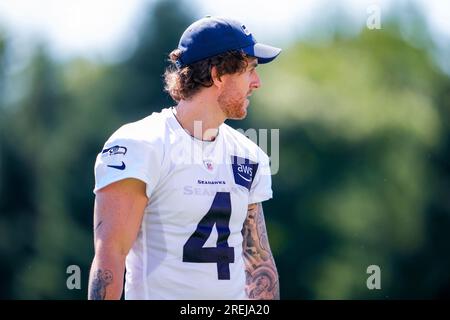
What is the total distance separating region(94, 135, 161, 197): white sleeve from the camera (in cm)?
492

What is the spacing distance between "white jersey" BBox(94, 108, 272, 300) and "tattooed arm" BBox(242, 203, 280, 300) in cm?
34

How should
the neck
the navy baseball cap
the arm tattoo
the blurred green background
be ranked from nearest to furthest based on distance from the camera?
the arm tattoo, the neck, the navy baseball cap, the blurred green background

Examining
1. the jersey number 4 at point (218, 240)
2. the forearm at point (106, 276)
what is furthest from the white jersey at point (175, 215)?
the forearm at point (106, 276)

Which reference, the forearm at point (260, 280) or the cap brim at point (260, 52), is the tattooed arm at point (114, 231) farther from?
the cap brim at point (260, 52)

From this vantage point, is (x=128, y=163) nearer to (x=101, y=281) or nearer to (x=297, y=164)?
(x=101, y=281)

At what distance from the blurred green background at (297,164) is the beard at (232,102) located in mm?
14053

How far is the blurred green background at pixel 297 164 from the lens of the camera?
21.3 meters

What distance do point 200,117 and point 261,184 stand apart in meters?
0.53

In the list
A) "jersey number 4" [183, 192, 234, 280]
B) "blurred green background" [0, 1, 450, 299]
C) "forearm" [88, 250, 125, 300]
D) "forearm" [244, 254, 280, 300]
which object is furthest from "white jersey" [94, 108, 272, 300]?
"blurred green background" [0, 1, 450, 299]

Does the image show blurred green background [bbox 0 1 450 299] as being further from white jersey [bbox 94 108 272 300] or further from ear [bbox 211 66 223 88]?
white jersey [bbox 94 108 272 300]

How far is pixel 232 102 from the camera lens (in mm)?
5465

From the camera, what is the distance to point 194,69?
5547mm

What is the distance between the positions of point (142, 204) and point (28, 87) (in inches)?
799

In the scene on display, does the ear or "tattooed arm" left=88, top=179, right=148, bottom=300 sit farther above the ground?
the ear
